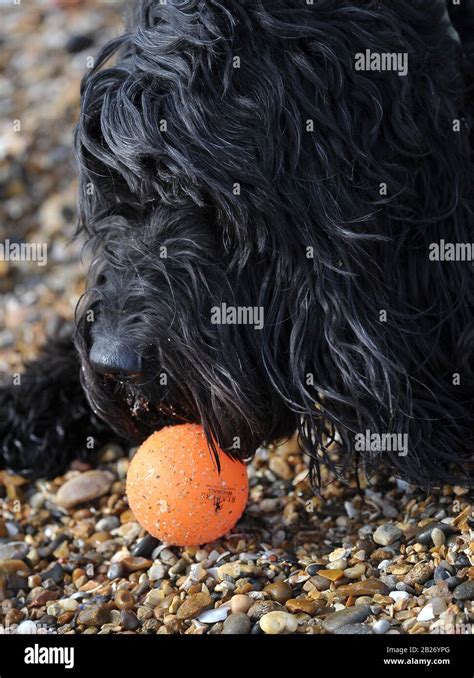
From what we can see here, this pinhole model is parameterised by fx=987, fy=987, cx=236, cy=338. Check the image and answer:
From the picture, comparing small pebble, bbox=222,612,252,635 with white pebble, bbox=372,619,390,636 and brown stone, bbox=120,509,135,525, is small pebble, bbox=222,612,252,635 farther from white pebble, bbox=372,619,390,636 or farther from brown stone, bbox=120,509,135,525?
brown stone, bbox=120,509,135,525

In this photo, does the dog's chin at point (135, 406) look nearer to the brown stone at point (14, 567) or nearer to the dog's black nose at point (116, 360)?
the dog's black nose at point (116, 360)

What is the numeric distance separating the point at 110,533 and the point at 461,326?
138 cm

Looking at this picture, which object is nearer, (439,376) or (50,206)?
(439,376)

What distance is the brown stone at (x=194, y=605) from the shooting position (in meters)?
2.79

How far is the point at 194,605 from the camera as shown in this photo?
281 centimetres

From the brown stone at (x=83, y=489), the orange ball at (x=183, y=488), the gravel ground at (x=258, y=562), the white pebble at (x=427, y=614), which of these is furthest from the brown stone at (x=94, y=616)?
the white pebble at (x=427, y=614)

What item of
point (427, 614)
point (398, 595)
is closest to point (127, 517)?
point (398, 595)

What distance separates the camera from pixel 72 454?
3.87 meters

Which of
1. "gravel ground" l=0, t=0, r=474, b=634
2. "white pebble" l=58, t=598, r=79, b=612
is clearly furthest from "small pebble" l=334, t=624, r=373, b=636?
"white pebble" l=58, t=598, r=79, b=612

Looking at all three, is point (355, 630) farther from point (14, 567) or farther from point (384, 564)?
point (14, 567)

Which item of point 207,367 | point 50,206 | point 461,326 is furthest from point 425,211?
point 50,206

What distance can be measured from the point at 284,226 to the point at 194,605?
43.4 inches

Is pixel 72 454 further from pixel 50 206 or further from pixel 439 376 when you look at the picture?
pixel 50 206

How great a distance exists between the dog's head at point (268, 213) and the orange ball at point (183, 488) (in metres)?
0.09
